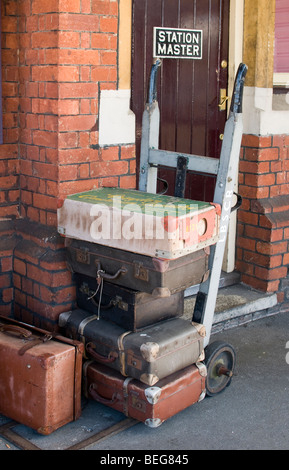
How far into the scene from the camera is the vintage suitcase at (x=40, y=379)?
3549 mm

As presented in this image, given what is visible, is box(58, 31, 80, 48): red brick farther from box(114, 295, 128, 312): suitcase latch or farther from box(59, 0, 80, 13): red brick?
box(114, 295, 128, 312): suitcase latch

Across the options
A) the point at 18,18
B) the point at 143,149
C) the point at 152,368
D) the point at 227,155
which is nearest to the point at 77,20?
the point at 18,18

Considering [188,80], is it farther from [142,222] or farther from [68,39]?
[142,222]

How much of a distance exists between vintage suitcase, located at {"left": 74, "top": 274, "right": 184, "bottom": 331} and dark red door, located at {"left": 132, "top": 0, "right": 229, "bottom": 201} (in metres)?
1.33

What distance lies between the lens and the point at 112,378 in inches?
148

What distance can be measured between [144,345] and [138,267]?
427 mm

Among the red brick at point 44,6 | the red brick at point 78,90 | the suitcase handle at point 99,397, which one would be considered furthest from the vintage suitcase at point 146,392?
the red brick at point 44,6

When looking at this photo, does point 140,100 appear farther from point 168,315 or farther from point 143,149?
point 168,315

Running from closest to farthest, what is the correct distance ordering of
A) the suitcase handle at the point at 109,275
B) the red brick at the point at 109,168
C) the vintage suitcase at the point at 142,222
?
the vintage suitcase at the point at 142,222 < the suitcase handle at the point at 109,275 < the red brick at the point at 109,168

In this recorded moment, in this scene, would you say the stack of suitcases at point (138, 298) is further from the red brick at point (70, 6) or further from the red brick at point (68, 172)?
the red brick at point (70, 6)

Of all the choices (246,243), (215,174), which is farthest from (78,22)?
(246,243)

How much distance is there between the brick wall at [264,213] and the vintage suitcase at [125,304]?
1.58 m

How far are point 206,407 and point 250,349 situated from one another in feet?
3.05

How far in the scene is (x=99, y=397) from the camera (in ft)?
12.6
